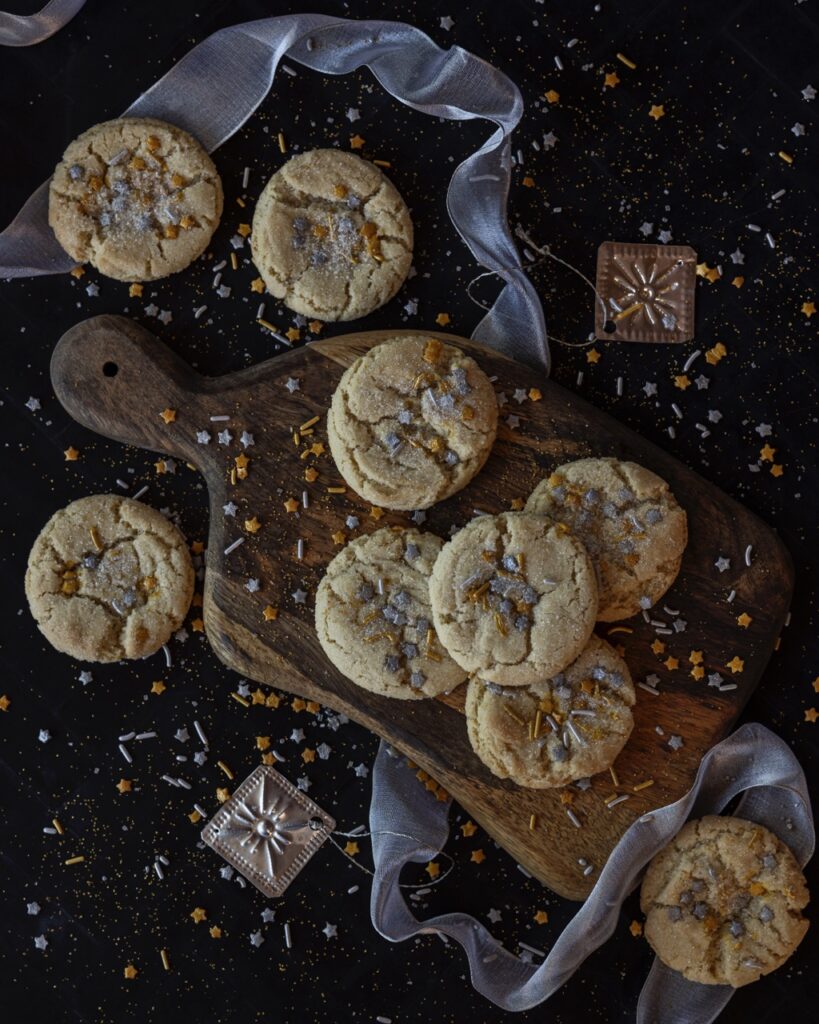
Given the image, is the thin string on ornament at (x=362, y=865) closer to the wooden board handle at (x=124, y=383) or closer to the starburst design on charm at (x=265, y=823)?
the starburst design on charm at (x=265, y=823)

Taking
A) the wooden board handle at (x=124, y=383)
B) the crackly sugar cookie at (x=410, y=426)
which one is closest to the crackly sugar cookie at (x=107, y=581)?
the wooden board handle at (x=124, y=383)

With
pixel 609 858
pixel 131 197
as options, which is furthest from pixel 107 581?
pixel 609 858

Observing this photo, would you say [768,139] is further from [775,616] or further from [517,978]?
[517,978]

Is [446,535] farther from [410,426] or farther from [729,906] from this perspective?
[729,906]

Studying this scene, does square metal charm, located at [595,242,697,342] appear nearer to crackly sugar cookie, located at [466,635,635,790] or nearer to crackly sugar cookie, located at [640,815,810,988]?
crackly sugar cookie, located at [466,635,635,790]

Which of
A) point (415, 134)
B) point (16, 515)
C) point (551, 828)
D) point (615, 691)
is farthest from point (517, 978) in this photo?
point (415, 134)

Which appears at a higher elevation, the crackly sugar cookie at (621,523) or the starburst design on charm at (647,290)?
the starburst design on charm at (647,290)
